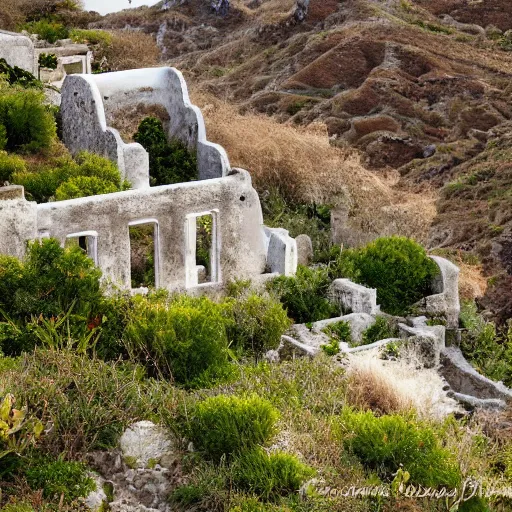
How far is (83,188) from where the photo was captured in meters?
18.9

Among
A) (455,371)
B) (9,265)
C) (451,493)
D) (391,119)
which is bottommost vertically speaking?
(391,119)

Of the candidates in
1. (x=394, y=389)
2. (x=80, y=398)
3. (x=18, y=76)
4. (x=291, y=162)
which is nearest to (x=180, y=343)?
(x=80, y=398)

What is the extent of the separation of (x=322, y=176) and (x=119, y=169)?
23.7 ft

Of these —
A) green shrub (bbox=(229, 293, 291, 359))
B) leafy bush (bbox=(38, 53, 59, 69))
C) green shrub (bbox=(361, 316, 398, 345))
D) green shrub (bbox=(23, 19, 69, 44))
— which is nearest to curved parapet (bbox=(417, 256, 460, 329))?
green shrub (bbox=(361, 316, 398, 345))

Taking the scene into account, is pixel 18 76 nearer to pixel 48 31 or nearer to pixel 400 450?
pixel 48 31

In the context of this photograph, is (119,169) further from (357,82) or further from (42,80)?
(357,82)

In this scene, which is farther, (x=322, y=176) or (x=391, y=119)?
(x=391, y=119)

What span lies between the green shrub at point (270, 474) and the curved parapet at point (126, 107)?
8822mm

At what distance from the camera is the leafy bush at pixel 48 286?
52.8ft

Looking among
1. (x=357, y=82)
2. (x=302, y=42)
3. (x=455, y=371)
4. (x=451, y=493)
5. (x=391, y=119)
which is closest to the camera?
(x=451, y=493)

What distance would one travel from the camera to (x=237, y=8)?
81.9m

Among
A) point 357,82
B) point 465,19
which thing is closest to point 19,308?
point 357,82

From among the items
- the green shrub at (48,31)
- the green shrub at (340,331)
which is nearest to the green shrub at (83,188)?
the green shrub at (340,331)

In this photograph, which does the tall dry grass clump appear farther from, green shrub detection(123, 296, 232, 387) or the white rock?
the white rock
